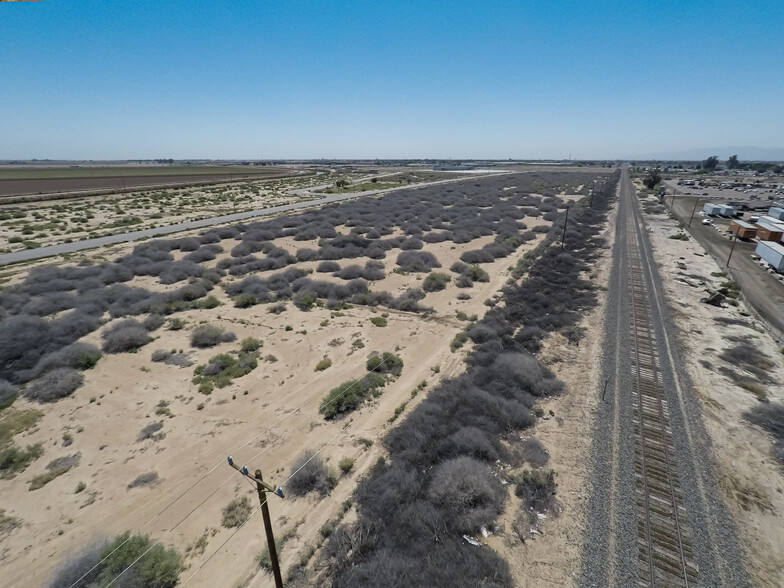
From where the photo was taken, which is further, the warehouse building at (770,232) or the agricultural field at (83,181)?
the agricultural field at (83,181)

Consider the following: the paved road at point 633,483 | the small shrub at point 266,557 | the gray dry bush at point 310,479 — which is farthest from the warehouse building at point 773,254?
the small shrub at point 266,557

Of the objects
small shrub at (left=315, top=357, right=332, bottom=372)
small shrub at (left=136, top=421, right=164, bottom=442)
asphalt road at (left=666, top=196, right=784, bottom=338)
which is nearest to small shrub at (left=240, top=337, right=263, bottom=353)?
small shrub at (left=315, top=357, right=332, bottom=372)

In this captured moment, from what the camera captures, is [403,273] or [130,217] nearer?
[403,273]

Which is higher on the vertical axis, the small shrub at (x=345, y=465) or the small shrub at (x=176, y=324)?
the small shrub at (x=176, y=324)

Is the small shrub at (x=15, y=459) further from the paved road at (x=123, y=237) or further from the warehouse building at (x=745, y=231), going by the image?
the warehouse building at (x=745, y=231)

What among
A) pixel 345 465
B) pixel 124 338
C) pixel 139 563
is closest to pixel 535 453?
pixel 345 465

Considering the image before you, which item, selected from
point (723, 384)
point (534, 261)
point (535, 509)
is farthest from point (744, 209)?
point (535, 509)

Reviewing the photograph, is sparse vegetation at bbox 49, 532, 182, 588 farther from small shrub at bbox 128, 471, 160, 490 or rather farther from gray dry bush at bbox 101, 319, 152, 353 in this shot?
gray dry bush at bbox 101, 319, 152, 353

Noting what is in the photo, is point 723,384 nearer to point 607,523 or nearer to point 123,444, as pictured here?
point 607,523
